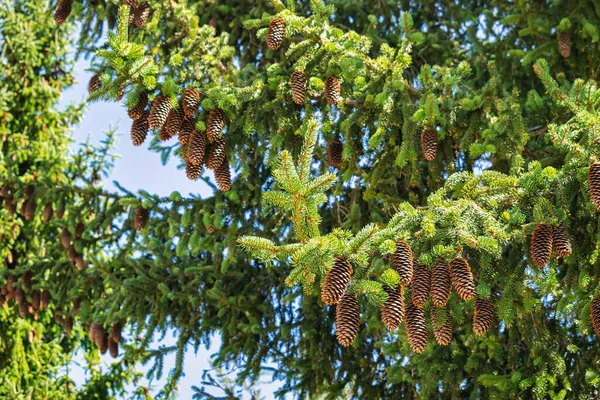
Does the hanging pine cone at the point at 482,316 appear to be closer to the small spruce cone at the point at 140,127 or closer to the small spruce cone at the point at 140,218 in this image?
the small spruce cone at the point at 140,127

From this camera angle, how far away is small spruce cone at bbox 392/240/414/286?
3.38 m

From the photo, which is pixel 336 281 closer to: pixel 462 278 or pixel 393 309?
pixel 393 309

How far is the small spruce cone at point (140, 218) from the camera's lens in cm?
621

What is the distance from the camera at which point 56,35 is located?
38.3ft

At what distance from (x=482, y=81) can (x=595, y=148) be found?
320cm

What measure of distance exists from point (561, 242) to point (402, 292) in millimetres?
766

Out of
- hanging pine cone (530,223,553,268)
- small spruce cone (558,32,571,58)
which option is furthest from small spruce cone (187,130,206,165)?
small spruce cone (558,32,571,58)

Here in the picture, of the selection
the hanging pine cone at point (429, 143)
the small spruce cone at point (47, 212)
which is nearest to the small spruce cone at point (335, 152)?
the hanging pine cone at point (429, 143)

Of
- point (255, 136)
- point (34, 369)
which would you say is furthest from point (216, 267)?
point (34, 369)

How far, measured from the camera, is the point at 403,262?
3.40 meters

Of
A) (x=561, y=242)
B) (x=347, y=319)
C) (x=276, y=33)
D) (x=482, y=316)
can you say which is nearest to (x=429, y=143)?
(x=276, y=33)

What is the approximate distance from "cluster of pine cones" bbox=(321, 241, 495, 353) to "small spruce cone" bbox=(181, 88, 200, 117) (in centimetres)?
161

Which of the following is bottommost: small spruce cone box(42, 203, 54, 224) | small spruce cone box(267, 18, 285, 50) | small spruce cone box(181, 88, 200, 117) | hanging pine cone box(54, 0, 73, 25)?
small spruce cone box(181, 88, 200, 117)

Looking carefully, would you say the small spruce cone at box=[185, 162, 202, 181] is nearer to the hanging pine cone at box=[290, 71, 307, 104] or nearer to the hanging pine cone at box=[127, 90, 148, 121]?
the hanging pine cone at box=[127, 90, 148, 121]
